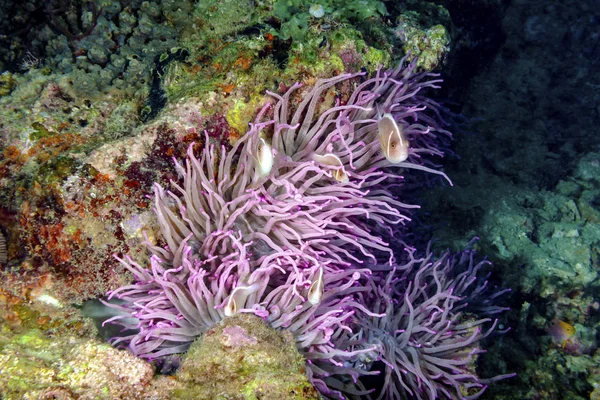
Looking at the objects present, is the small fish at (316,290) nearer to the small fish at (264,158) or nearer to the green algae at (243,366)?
the green algae at (243,366)

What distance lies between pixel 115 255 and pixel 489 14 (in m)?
7.50

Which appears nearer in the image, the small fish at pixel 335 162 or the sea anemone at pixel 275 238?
the sea anemone at pixel 275 238

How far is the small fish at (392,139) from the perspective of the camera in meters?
2.93

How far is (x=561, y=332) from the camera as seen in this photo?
4.59 m

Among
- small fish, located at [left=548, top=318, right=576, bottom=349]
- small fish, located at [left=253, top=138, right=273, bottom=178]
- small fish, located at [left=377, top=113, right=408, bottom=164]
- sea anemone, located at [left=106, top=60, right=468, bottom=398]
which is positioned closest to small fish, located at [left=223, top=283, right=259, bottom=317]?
sea anemone, located at [left=106, top=60, right=468, bottom=398]

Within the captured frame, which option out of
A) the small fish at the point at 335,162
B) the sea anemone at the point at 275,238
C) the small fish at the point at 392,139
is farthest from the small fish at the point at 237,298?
the small fish at the point at 392,139

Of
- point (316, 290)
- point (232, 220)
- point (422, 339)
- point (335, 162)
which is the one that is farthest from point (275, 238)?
point (422, 339)

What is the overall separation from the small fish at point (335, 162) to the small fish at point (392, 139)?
1.20 feet

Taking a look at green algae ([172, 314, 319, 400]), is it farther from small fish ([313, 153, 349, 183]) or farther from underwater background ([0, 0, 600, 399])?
small fish ([313, 153, 349, 183])

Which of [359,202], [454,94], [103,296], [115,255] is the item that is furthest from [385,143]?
[454,94]

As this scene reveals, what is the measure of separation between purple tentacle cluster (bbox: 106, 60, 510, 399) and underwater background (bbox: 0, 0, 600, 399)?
0.02 meters

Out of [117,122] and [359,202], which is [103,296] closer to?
[117,122]

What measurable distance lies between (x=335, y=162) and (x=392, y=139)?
1.49ft

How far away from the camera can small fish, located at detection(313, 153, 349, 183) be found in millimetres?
2996
